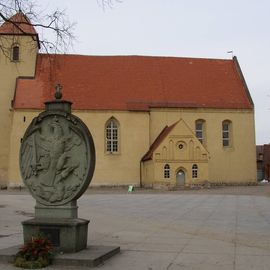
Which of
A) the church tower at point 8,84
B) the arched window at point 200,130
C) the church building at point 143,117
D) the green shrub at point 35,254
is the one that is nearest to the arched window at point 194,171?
the church building at point 143,117

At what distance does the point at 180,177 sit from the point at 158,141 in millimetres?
4820

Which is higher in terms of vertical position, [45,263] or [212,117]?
[212,117]

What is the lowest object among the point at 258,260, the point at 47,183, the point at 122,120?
the point at 258,260

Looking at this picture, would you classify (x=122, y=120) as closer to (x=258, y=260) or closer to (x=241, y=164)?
(x=241, y=164)

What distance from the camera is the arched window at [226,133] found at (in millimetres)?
56062

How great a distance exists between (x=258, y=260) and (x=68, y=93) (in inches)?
1809

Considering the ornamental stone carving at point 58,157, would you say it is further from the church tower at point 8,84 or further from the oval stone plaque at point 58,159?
the church tower at point 8,84

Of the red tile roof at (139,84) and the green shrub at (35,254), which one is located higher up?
the red tile roof at (139,84)

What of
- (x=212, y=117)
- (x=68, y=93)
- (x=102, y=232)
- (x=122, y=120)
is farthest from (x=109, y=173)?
(x=102, y=232)

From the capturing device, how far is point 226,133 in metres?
56.4

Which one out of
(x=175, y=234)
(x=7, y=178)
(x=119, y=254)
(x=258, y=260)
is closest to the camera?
(x=258, y=260)

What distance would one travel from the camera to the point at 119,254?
33.3ft

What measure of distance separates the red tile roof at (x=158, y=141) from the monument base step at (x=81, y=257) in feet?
133

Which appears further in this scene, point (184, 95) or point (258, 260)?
point (184, 95)
